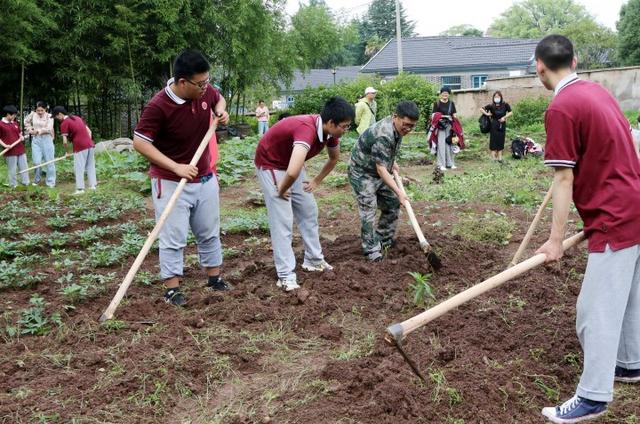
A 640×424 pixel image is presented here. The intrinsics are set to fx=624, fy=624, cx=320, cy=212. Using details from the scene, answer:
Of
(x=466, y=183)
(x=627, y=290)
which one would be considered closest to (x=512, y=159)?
(x=466, y=183)

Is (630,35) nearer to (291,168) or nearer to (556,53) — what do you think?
(291,168)

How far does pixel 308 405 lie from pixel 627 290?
165 centimetres

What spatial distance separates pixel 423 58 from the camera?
3866cm

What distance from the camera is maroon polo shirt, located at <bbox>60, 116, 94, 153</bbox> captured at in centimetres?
1084

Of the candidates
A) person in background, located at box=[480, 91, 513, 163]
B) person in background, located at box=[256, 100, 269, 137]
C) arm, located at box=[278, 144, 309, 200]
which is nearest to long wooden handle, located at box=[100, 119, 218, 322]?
arm, located at box=[278, 144, 309, 200]

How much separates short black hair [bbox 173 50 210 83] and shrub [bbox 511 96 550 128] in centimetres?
1475

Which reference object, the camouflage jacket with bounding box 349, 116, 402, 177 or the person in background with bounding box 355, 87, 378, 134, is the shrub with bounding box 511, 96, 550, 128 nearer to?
the person in background with bounding box 355, 87, 378, 134

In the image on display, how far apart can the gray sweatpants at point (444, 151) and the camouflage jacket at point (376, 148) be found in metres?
6.38

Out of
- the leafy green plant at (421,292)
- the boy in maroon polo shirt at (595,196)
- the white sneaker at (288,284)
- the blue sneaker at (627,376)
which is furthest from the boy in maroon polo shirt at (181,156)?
the blue sneaker at (627,376)

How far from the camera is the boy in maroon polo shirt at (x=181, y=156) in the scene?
14.6 ft

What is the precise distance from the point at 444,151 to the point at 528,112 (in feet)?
22.5

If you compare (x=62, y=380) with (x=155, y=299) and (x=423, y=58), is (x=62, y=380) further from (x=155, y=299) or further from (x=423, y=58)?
(x=423, y=58)

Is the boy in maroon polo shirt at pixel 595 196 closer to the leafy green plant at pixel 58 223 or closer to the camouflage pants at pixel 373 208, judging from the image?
the camouflage pants at pixel 373 208

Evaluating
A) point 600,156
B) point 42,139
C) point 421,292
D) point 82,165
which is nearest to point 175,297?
point 421,292
